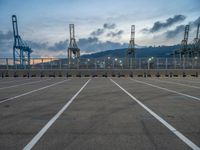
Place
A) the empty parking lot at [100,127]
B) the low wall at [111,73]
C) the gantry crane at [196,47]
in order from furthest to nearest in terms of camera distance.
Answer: the gantry crane at [196,47] → the low wall at [111,73] → the empty parking lot at [100,127]

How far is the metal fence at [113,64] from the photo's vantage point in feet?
145

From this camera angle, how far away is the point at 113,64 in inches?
1775

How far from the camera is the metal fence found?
4419cm

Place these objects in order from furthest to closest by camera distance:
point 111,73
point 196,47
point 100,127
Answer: point 196,47, point 111,73, point 100,127

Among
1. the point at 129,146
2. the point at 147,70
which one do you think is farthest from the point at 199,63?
the point at 129,146

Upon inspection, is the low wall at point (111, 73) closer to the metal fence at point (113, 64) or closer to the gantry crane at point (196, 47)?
the metal fence at point (113, 64)

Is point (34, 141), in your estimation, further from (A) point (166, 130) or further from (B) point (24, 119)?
(A) point (166, 130)

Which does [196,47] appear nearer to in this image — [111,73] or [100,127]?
[111,73]

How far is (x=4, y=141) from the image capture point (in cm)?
539

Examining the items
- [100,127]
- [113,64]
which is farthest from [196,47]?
[100,127]

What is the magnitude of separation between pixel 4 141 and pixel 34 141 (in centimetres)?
55

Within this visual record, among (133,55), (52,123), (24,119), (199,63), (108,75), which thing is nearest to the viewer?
(52,123)

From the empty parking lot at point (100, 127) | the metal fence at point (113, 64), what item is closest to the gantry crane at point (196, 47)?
the metal fence at point (113, 64)

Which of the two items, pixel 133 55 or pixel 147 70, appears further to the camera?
pixel 133 55
